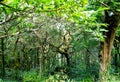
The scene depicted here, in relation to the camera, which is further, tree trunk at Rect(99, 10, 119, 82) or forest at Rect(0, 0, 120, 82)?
tree trunk at Rect(99, 10, 119, 82)

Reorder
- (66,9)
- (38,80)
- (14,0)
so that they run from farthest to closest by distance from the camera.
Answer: (38,80) → (66,9) → (14,0)

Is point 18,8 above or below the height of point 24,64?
above

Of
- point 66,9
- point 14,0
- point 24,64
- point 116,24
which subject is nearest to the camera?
point 14,0

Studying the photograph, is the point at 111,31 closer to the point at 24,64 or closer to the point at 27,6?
the point at 27,6

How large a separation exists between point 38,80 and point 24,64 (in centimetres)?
1555

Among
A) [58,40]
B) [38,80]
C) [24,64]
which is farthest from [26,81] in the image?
[24,64]

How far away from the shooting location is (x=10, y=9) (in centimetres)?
254

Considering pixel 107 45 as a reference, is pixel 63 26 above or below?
below

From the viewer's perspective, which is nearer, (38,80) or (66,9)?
(66,9)

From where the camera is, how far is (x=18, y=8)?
2.55 meters

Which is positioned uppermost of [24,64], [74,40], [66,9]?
[66,9]

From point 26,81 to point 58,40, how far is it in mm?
4878

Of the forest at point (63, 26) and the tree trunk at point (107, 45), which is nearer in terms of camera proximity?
the forest at point (63, 26)

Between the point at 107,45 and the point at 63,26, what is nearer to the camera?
the point at 107,45
